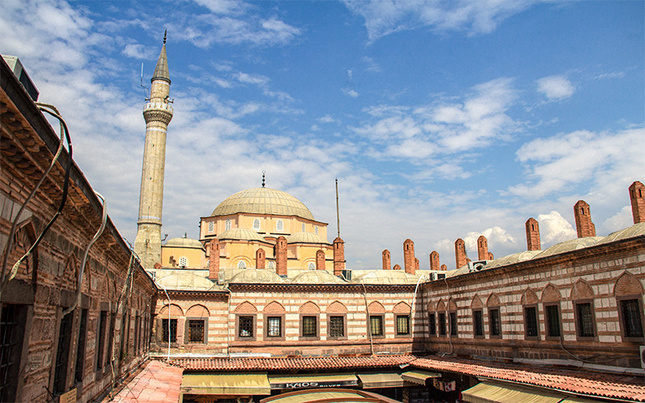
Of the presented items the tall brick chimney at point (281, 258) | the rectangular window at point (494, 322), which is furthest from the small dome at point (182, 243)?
the rectangular window at point (494, 322)

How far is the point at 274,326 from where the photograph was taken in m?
21.3

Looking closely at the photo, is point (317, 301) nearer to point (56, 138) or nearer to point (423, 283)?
point (423, 283)

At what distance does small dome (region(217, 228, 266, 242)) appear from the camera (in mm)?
33594

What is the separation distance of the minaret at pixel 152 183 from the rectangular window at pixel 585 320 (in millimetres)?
24265

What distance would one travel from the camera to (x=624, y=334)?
1175cm

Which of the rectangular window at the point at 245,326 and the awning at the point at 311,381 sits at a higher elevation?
the rectangular window at the point at 245,326

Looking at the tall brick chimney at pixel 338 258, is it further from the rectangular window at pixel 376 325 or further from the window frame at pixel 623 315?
the window frame at pixel 623 315

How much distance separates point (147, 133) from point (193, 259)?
8.87 metres

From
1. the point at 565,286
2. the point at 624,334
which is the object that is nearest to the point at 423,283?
the point at 565,286

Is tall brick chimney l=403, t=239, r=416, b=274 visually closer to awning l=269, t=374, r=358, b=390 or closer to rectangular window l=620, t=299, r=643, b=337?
awning l=269, t=374, r=358, b=390

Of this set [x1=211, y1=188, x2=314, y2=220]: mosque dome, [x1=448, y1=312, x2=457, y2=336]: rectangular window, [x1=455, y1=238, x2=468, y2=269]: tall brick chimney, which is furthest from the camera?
[x1=211, y1=188, x2=314, y2=220]: mosque dome

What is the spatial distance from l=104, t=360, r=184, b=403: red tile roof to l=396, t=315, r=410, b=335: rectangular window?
391 inches

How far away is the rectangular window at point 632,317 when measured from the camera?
37.7 ft

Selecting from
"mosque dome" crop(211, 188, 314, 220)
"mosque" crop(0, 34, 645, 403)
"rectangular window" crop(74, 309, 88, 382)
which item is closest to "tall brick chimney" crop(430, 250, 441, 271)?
"mosque" crop(0, 34, 645, 403)
